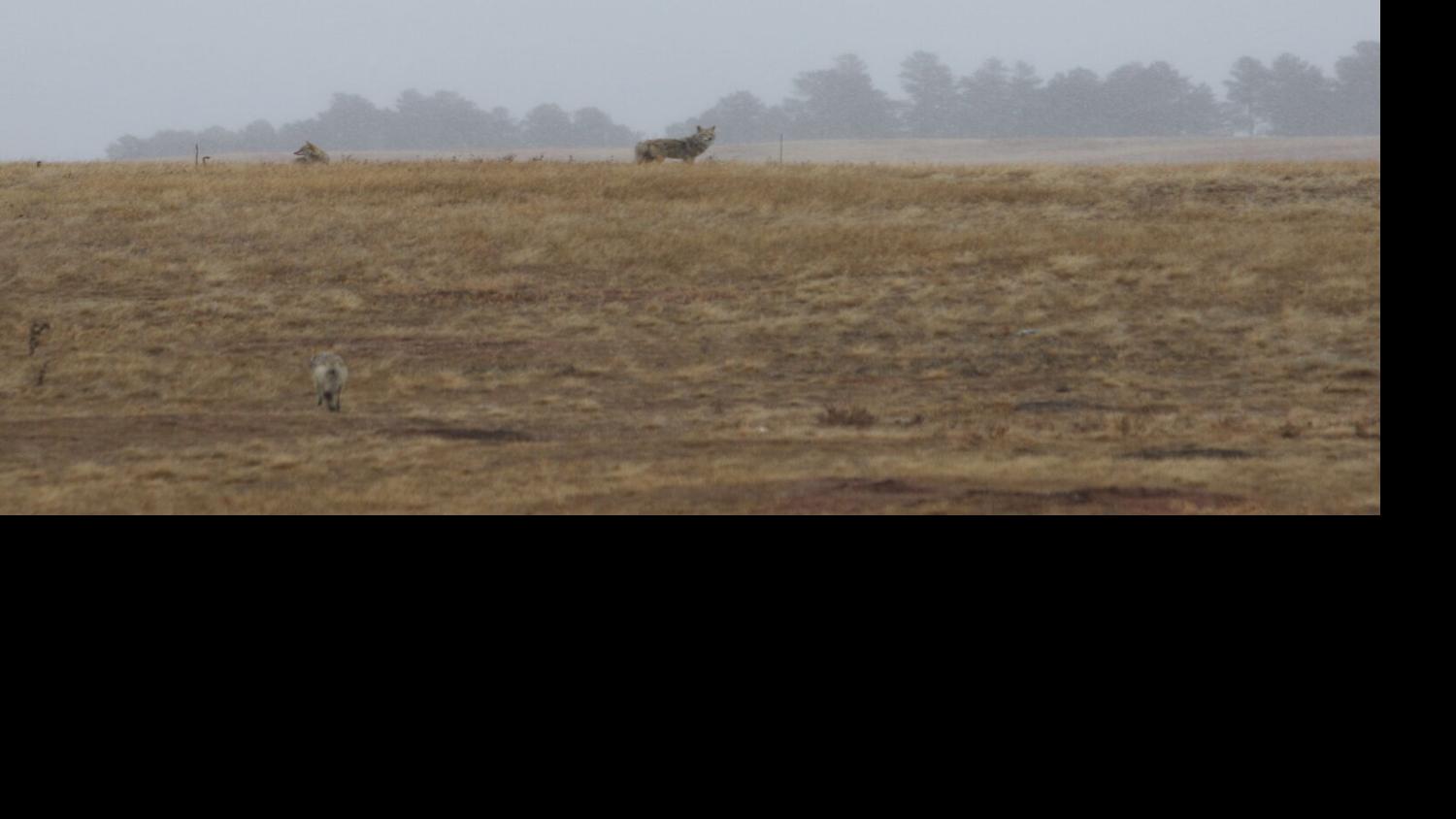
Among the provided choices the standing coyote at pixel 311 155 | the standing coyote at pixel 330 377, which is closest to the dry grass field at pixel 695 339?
the standing coyote at pixel 330 377

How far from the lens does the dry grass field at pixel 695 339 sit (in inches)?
574

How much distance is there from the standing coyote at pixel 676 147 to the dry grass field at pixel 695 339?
11.8ft

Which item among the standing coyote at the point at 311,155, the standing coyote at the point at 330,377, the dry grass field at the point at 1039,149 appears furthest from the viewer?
the dry grass field at the point at 1039,149

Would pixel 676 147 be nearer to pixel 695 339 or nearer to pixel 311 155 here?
pixel 311 155

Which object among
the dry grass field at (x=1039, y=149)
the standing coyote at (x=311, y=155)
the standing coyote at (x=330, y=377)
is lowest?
the standing coyote at (x=330, y=377)

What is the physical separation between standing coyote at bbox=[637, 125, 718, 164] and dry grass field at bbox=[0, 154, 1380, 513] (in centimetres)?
359

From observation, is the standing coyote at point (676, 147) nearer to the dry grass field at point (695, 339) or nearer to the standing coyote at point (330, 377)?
the dry grass field at point (695, 339)

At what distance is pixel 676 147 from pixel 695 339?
65.0 feet

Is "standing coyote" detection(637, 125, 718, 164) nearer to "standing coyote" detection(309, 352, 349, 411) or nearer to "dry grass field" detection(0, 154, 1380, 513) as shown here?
"dry grass field" detection(0, 154, 1380, 513)

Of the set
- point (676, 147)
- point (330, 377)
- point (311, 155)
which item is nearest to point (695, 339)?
point (330, 377)

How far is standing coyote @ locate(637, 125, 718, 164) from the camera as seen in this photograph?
4100 cm
